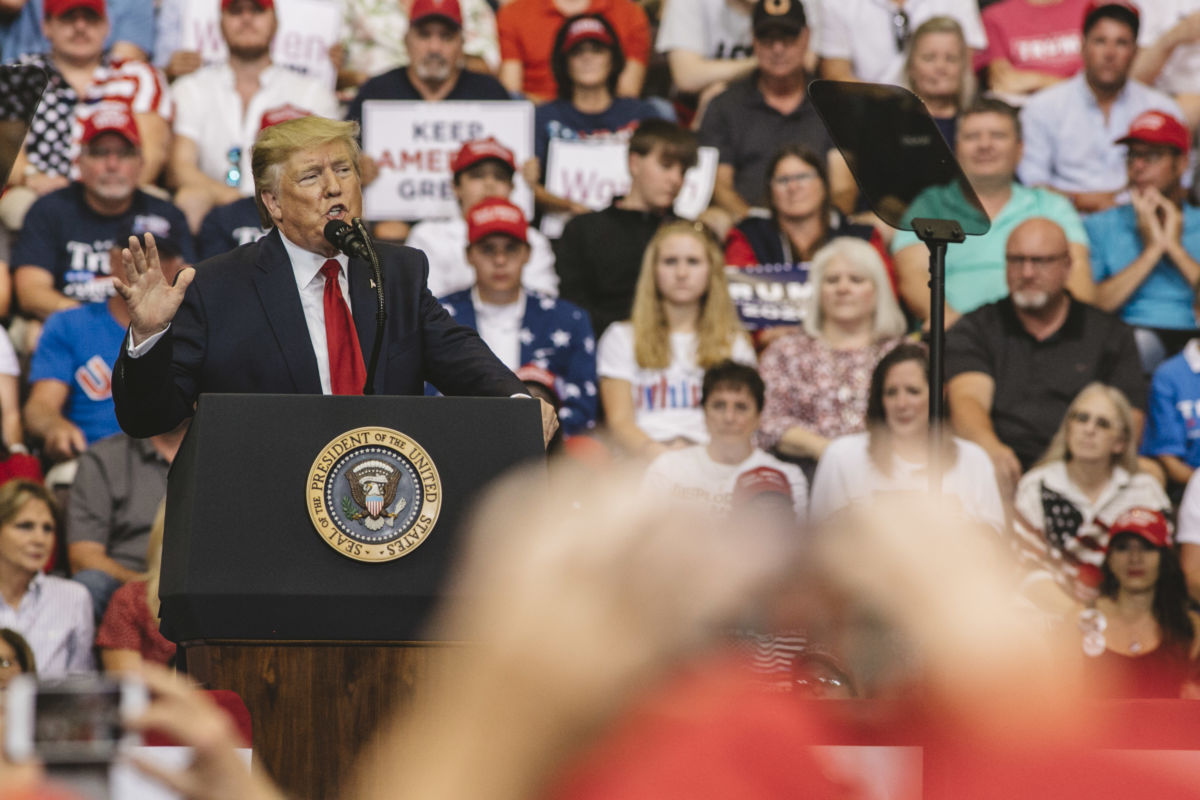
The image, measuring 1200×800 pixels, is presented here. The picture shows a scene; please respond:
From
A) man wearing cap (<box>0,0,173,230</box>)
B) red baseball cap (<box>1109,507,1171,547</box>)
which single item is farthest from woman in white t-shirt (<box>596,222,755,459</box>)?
man wearing cap (<box>0,0,173,230</box>)

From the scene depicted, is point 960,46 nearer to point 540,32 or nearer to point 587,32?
point 587,32

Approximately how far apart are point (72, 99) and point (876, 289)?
346 centimetres

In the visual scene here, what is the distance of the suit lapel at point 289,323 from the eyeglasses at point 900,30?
569 centimetres

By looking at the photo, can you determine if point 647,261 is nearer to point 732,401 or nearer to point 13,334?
point 732,401

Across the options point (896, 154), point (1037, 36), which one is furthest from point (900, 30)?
point (896, 154)


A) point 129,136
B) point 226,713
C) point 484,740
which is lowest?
point 226,713

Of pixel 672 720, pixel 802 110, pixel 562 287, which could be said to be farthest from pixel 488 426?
pixel 802 110

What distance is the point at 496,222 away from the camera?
669 cm

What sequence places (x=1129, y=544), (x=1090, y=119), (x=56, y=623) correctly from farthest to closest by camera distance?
(x=1090, y=119) < (x=1129, y=544) < (x=56, y=623)

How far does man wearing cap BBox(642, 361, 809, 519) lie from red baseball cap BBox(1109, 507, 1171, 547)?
1032mm

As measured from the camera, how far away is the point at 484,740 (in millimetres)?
1353

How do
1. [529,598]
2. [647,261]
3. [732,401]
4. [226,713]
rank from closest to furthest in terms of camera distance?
[529,598]
[226,713]
[732,401]
[647,261]

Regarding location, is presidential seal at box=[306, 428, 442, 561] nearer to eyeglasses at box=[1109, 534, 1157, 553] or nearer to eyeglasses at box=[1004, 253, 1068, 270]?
eyeglasses at box=[1109, 534, 1157, 553]

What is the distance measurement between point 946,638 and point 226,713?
1.38m
